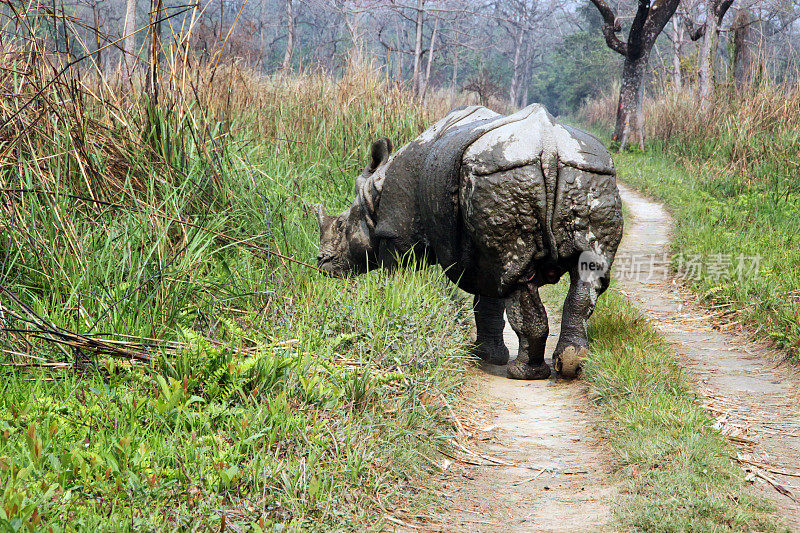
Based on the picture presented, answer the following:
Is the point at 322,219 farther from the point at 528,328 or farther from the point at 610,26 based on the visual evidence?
the point at 610,26

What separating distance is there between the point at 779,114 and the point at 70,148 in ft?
29.2

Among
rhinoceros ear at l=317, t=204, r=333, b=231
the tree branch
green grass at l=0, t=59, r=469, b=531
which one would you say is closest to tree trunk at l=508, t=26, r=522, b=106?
the tree branch

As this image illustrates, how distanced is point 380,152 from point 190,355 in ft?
8.78

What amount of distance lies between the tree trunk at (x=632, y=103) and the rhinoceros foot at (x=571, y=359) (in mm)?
14058

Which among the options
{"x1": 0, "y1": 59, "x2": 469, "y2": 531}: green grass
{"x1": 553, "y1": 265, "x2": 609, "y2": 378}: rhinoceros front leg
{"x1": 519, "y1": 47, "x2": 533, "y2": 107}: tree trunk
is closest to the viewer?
{"x1": 0, "y1": 59, "x2": 469, "y2": 531}: green grass

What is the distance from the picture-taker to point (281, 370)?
3312mm

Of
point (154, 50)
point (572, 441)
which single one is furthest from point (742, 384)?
point (154, 50)

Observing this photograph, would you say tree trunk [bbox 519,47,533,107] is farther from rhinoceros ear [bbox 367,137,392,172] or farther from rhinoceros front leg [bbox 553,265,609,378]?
rhinoceros front leg [bbox 553,265,609,378]

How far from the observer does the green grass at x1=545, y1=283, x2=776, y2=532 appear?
2.71 m

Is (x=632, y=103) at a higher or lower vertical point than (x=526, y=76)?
lower

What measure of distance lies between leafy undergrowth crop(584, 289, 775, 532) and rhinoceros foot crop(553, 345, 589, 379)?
3.0 inches

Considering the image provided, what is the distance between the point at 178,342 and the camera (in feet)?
11.3

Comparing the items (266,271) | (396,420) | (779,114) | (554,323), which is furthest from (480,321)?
(779,114)

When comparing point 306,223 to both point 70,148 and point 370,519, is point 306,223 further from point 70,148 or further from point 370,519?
point 370,519
